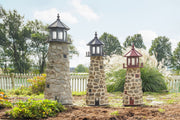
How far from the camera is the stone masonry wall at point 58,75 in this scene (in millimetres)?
5961

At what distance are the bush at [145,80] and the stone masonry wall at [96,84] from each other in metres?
3.34

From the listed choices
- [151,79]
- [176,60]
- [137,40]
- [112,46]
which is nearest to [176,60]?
[176,60]

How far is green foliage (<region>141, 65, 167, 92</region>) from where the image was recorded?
9.66 meters

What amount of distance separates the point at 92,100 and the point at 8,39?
18.7 metres

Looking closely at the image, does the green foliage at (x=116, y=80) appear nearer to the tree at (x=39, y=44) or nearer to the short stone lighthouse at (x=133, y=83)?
the short stone lighthouse at (x=133, y=83)

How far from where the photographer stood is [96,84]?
6227 mm

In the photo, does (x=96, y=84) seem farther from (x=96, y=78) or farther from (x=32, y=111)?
(x=32, y=111)

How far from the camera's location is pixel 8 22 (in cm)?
2130

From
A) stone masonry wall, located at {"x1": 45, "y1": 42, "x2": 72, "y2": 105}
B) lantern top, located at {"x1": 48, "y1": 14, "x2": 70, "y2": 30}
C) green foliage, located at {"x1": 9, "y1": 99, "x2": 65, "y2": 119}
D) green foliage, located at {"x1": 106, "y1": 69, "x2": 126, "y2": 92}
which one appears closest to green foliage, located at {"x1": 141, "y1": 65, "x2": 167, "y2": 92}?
green foliage, located at {"x1": 106, "y1": 69, "x2": 126, "y2": 92}

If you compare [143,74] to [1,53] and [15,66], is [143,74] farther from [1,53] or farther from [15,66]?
[1,53]

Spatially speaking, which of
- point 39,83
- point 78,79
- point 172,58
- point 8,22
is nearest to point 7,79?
point 39,83

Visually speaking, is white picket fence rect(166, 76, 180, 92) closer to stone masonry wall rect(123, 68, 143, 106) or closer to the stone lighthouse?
stone masonry wall rect(123, 68, 143, 106)

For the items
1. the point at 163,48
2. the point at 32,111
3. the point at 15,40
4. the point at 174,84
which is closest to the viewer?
the point at 32,111

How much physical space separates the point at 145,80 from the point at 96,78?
4.50m
